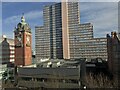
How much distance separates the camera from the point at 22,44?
1466 cm

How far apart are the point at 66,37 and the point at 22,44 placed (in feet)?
55.4

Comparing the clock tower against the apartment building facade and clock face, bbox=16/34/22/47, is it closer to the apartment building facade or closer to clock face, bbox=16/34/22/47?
clock face, bbox=16/34/22/47

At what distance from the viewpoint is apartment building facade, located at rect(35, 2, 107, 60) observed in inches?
1166

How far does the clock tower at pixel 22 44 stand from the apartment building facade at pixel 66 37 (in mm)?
14029

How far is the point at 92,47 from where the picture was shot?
1160 inches

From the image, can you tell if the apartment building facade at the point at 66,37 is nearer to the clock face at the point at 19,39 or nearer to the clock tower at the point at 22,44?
the clock tower at the point at 22,44

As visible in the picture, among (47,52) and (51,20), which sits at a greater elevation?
(51,20)

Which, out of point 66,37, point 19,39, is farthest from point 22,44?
point 66,37

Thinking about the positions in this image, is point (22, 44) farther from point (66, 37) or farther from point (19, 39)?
point (66, 37)

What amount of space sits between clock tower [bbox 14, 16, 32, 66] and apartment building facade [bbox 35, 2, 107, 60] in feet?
46.0

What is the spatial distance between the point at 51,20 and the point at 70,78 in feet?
79.7

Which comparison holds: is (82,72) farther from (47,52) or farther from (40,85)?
(47,52)

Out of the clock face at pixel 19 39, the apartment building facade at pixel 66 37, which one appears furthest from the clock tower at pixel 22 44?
the apartment building facade at pixel 66 37

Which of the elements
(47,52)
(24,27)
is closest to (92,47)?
(47,52)
